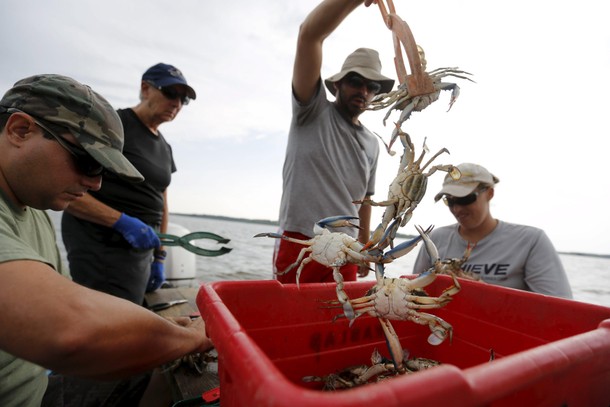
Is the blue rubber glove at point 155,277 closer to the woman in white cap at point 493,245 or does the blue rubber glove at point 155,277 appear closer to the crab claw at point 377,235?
the woman in white cap at point 493,245

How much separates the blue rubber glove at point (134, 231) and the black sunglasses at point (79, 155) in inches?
61.0

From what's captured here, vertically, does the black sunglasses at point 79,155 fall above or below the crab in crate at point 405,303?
above

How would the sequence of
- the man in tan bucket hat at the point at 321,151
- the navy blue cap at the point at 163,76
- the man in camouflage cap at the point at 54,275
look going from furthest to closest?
1. the navy blue cap at the point at 163,76
2. the man in tan bucket hat at the point at 321,151
3. the man in camouflage cap at the point at 54,275

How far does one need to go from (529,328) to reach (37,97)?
226 cm

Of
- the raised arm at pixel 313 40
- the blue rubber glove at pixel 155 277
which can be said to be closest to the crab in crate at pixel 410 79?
the raised arm at pixel 313 40

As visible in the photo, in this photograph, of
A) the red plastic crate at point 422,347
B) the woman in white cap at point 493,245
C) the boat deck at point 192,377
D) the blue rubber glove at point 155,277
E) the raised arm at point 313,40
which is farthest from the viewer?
the blue rubber glove at point 155,277

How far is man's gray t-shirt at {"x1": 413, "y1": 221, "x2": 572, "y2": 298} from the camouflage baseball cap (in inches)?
84.9

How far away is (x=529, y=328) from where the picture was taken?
5.13ft

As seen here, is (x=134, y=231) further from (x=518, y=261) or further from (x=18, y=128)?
(x=518, y=261)

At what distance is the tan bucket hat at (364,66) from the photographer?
103 inches

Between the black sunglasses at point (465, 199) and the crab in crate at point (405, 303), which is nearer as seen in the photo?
the crab in crate at point (405, 303)

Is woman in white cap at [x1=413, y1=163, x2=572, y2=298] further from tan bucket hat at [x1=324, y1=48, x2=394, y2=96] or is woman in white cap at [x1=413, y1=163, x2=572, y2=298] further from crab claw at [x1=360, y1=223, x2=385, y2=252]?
crab claw at [x1=360, y1=223, x2=385, y2=252]

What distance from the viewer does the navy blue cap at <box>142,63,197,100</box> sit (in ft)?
10.5

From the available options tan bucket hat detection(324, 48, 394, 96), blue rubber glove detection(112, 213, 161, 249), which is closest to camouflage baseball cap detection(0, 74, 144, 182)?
blue rubber glove detection(112, 213, 161, 249)
